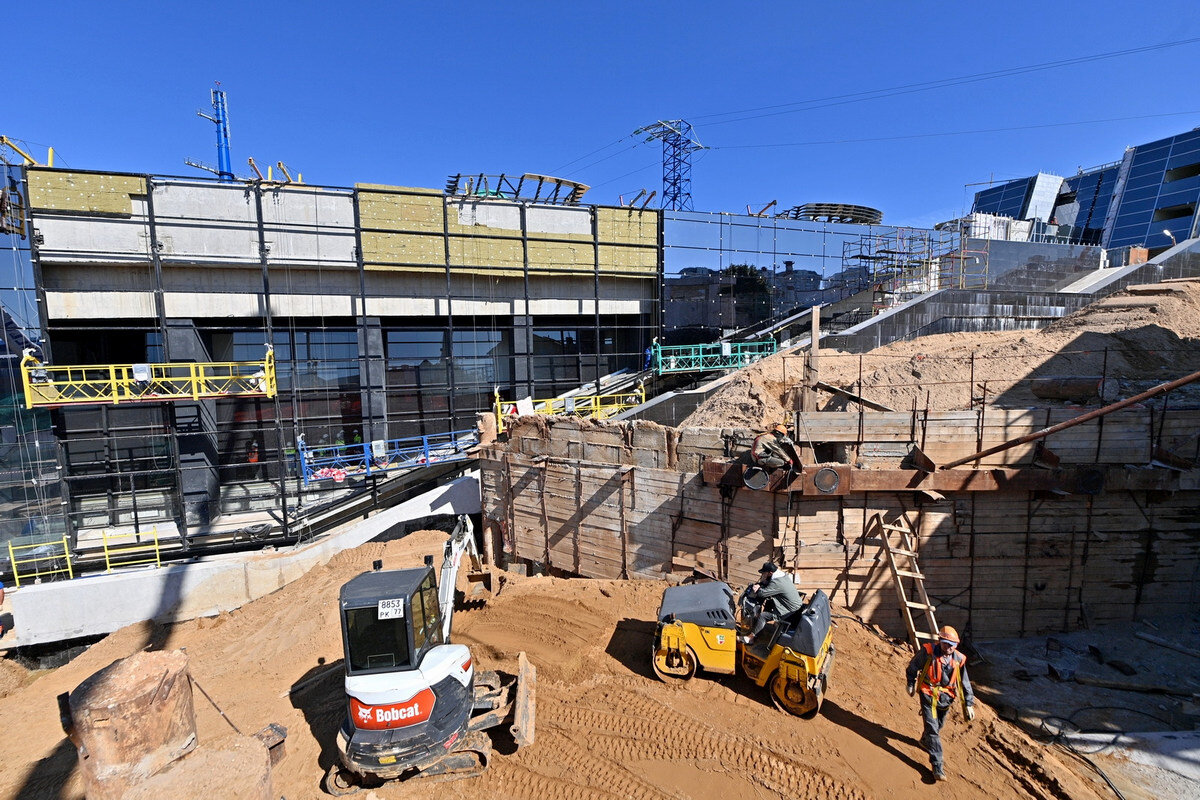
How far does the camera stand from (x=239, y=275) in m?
16.9

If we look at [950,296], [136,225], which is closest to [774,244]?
[950,296]

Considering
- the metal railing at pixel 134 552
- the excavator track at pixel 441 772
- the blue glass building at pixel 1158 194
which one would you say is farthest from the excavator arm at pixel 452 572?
the blue glass building at pixel 1158 194

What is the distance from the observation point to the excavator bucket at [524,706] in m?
6.95

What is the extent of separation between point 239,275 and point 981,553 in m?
20.4

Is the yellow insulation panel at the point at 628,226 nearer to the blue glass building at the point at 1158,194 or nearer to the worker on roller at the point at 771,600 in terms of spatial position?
the worker on roller at the point at 771,600

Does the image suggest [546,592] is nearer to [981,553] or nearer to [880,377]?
[981,553]

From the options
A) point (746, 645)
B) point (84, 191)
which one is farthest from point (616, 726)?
point (84, 191)

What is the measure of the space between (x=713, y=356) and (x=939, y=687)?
1451 cm

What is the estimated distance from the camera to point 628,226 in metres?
21.4

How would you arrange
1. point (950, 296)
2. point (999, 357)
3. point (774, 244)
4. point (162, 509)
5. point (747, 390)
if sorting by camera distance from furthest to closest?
point (774, 244)
point (950, 296)
point (162, 509)
point (747, 390)
point (999, 357)

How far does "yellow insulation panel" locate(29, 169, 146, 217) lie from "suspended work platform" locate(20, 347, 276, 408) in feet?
13.5

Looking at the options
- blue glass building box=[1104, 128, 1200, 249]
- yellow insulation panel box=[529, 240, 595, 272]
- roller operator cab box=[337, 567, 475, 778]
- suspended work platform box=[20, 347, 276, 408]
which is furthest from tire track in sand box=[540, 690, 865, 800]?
blue glass building box=[1104, 128, 1200, 249]

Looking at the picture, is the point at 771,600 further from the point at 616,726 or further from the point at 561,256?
the point at 561,256

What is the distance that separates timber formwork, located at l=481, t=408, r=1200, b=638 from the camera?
9.68 meters
